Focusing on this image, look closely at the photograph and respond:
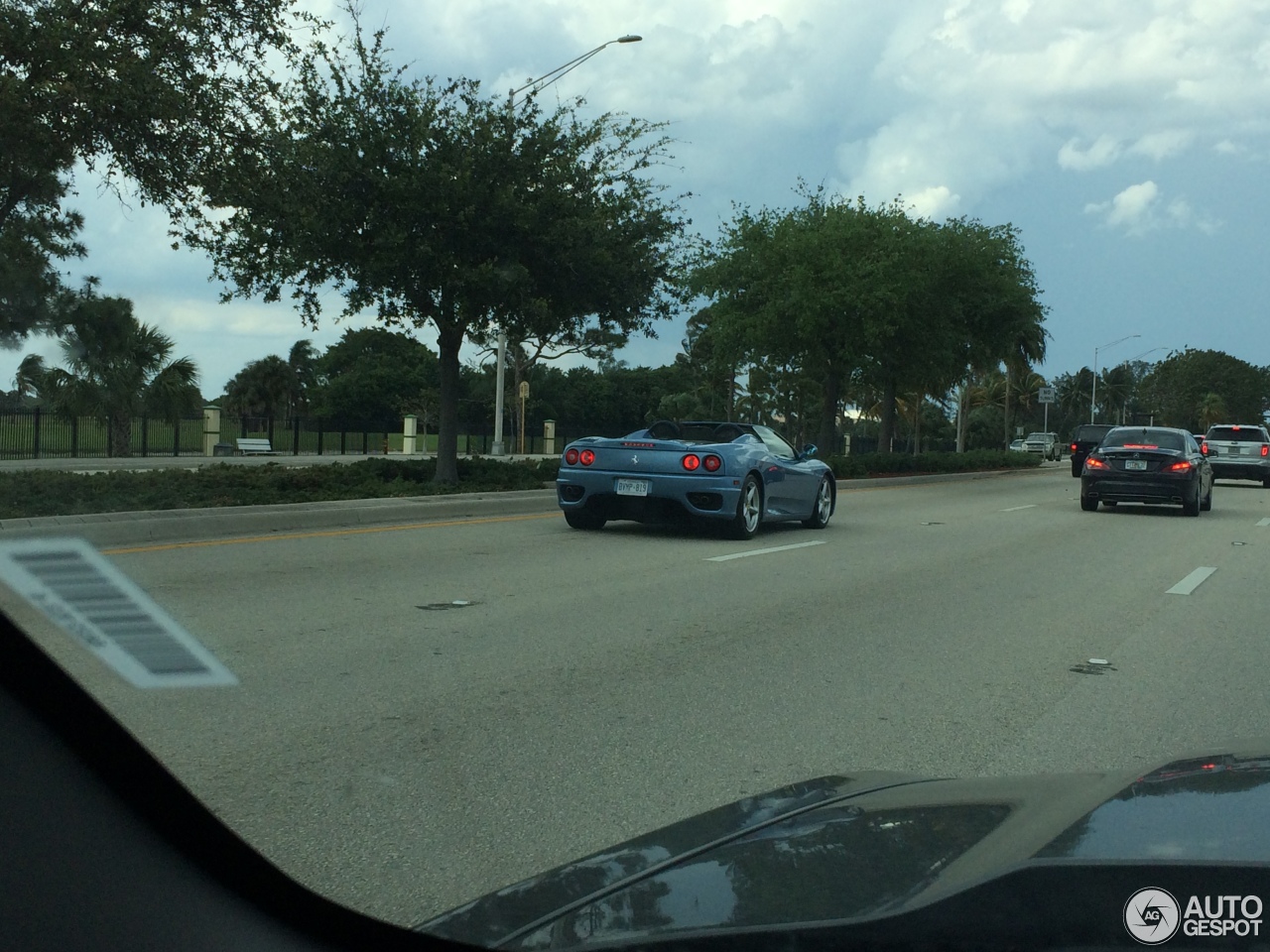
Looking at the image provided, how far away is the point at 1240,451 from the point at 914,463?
958cm

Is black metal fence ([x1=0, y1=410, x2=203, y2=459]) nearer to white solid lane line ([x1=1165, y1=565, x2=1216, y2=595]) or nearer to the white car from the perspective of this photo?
white solid lane line ([x1=1165, y1=565, x2=1216, y2=595])

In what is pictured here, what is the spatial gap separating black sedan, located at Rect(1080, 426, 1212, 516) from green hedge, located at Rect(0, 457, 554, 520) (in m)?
10.00

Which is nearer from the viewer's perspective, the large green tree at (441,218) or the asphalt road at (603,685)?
the asphalt road at (603,685)

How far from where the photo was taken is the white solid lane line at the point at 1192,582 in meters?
11.2

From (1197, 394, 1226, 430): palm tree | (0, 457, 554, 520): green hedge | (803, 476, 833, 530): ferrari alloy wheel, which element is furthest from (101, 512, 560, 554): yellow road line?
(1197, 394, 1226, 430): palm tree

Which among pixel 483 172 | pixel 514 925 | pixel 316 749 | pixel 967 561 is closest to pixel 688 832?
pixel 514 925

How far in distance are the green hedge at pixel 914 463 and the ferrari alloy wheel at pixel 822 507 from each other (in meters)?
11.7

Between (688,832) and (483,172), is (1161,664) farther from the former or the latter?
(483,172)

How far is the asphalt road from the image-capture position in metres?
4.45

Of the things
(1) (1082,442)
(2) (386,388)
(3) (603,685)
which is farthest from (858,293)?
(2) (386,388)

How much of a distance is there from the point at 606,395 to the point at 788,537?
82.3 meters

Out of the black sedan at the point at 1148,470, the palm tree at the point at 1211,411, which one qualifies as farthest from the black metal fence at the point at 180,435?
the palm tree at the point at 1211,411

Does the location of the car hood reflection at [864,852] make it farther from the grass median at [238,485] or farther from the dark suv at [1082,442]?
the dark suv at [1082,442]

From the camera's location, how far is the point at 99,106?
572 inches
